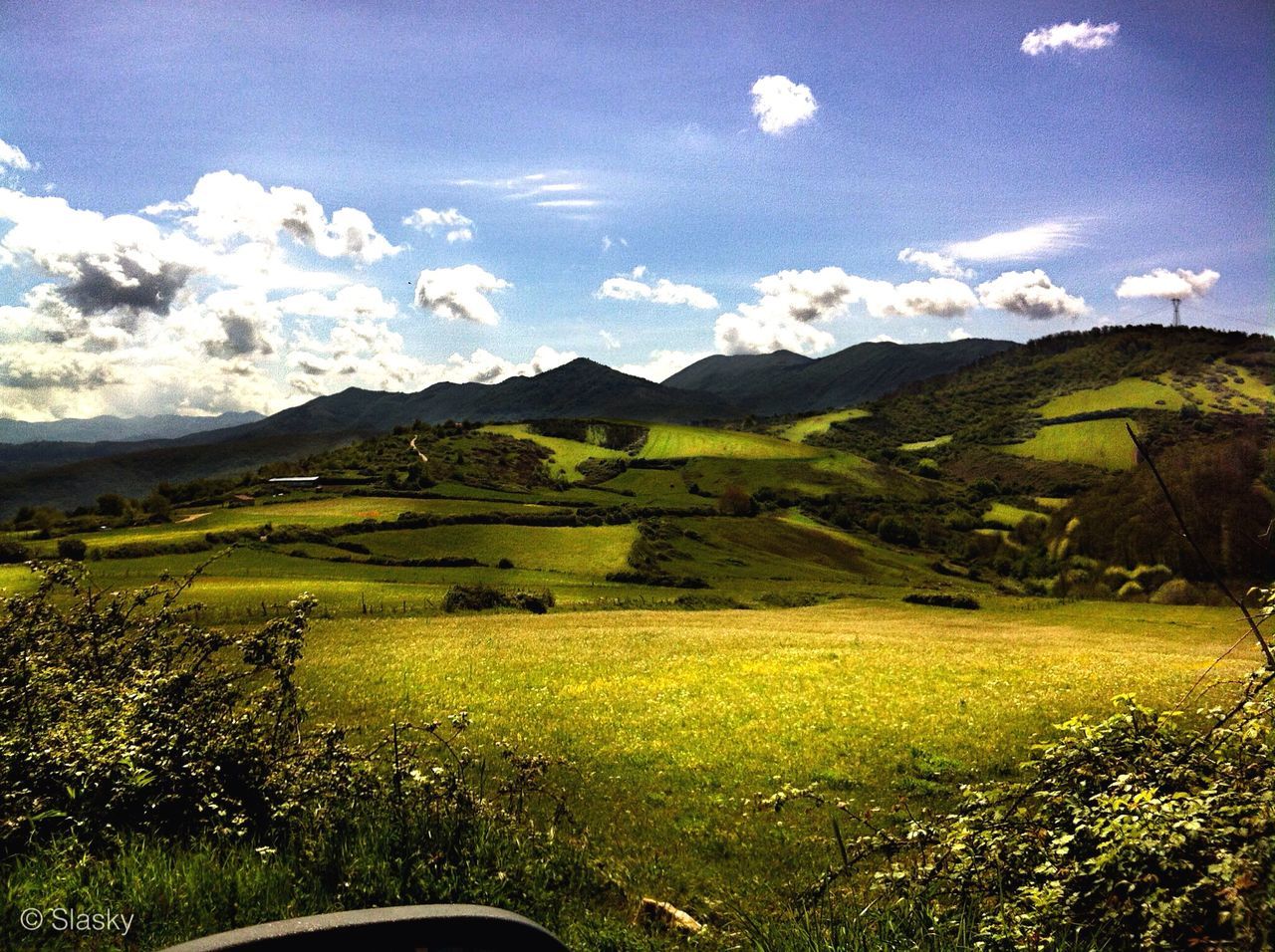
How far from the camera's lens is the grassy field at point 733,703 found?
46.0 feet

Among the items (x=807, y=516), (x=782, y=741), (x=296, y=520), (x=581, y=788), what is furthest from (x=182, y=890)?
(x=807, y=516)

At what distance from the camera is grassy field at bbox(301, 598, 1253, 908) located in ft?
46.0

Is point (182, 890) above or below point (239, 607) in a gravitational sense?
above

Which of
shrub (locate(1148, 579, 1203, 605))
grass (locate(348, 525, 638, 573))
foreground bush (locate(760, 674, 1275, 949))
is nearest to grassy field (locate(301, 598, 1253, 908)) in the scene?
foreground bush (locate(760, 674, 1275, 949))

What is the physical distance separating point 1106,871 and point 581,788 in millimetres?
11871

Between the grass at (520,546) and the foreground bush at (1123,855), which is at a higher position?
the foreground bush at (1123,855)

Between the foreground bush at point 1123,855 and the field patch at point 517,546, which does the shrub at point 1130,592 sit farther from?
the foreground bush at point 1123,855

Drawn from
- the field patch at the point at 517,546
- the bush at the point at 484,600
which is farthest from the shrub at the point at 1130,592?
the bush at the point at 484,600

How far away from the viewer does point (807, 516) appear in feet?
625

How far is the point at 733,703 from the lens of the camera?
24.5m

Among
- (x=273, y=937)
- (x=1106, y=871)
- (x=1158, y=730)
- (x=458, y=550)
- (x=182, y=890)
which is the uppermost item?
(x=273, y=937)

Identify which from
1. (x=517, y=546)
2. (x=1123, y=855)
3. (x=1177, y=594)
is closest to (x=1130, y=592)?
(x=1177, y=594)

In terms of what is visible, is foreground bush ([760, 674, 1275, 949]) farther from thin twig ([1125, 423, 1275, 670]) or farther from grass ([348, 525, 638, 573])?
grass ([348, 525, 638, 573])

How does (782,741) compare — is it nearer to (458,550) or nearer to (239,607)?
(239,607)
